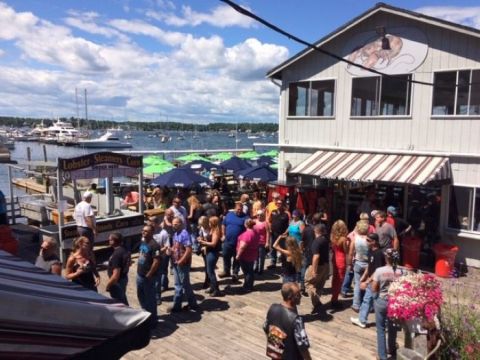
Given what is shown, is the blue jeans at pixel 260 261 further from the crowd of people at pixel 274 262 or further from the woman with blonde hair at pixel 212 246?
the woman with blonde hair at pixel 212 246

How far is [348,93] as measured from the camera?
13.1 meters

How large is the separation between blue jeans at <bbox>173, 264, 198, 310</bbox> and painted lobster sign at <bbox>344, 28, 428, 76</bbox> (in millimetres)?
8428

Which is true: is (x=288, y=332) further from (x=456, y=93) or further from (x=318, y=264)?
(x=456, y=93)

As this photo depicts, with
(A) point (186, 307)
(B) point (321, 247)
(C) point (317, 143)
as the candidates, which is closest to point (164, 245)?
(A) point (186, 307)

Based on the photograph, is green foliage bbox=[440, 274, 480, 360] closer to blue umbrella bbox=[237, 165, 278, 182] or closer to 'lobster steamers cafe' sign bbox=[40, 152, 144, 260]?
'lobster steamers cafe' sign bbox=[40, 152, 144, 260]

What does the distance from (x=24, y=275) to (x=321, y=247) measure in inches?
222

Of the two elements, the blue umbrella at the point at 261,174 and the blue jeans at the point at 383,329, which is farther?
the blue umbrella at the point at 261,174

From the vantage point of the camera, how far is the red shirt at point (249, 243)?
861 centimetres

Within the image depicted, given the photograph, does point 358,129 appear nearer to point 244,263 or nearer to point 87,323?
point 244,263

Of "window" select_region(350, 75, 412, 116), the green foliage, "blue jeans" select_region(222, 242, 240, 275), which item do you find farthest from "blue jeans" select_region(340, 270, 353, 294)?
"window" select_region(350, 75, 412, 116)

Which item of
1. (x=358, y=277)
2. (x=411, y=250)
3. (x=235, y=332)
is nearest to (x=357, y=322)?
(x=358, y=277)

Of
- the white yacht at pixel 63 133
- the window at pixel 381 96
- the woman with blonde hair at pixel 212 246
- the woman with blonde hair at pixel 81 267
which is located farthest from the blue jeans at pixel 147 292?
the white yacht at pixel 63 133

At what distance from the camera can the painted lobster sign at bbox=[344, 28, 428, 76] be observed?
11.8 m

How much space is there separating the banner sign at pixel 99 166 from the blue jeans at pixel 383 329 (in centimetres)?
802
